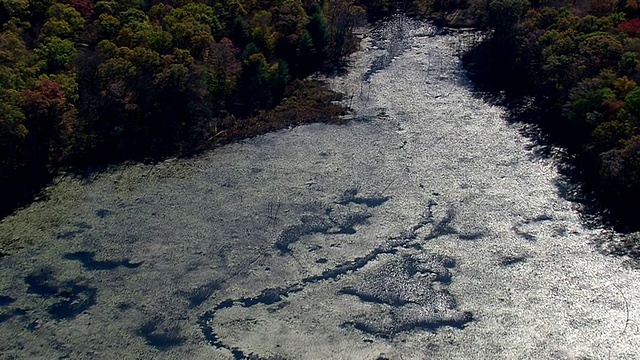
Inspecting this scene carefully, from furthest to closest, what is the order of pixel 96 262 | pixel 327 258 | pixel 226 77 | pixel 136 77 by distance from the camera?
pixel 226 77, pixel 136 77, pixel 96 262, pixel 327 258

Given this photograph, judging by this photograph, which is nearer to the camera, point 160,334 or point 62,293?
point 160,334

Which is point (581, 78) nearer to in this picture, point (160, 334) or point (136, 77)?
point (136, 77)

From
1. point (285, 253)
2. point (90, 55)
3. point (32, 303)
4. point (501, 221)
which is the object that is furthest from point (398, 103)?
point (32, 303)

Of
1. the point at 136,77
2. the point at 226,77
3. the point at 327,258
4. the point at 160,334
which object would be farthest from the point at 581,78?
the point at 160,334

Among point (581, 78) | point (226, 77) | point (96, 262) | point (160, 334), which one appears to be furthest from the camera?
point (226, 77)

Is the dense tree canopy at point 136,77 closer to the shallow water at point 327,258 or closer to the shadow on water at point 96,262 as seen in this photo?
the shallow water at point 327,258

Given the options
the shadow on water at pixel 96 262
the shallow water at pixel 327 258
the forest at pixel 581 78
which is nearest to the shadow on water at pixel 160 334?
the shallow water at pixel 327 258

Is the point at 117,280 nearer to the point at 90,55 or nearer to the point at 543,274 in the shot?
the point at 90,55

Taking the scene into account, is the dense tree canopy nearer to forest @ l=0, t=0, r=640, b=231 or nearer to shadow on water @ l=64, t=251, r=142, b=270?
forest @ l=0, t=0, r=640, b=231
